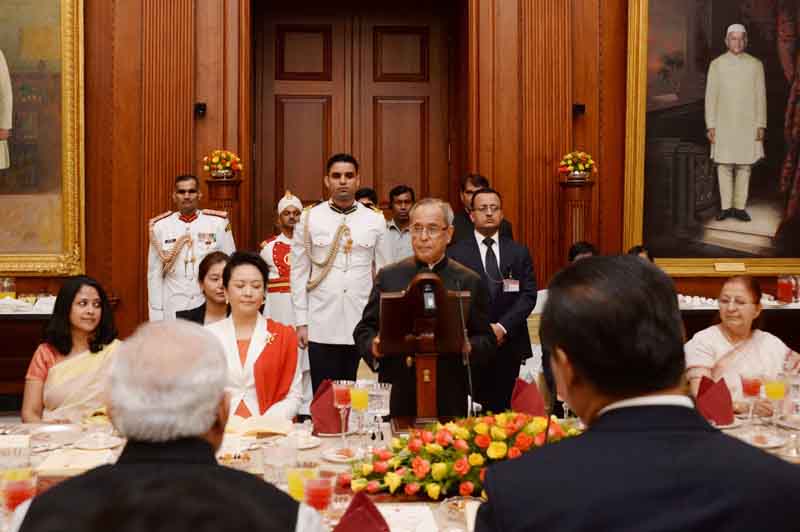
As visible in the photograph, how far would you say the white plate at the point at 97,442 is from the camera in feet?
10.6

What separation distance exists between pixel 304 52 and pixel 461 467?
22.6 ft

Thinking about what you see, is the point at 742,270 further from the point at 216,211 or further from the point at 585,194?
the point at 216,211

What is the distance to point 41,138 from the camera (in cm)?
790

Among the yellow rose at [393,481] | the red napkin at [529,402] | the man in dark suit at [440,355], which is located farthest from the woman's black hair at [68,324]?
the yellow rose at [393,481]

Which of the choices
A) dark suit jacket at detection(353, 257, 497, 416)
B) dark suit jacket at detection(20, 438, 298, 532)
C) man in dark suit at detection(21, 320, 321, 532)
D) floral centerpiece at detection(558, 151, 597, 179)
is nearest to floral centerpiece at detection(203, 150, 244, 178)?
floral centerpiece at detection(558, 151, 597, 179)

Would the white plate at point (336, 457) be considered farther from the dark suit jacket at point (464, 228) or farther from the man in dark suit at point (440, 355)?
the dark suit jacket at point (464, 228)

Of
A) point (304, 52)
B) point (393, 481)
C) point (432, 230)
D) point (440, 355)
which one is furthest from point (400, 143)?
point (393, 481)

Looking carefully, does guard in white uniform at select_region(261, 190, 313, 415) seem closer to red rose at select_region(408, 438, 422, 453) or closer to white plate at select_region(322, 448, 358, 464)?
white plate at select_region(322, 448, 358, 464)

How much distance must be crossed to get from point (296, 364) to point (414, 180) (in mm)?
5107

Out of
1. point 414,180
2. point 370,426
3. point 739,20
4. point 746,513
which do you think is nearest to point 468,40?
point 414,180

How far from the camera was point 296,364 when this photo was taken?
4129 millimetres

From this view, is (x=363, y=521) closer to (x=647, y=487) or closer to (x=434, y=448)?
(x=434, y=448)

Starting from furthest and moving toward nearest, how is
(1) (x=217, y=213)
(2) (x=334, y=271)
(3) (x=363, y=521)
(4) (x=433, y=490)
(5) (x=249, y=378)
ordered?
(1) (x=217, y=213), (2) (x=334, y=271), (5) (x=249, y=378), (4) (x=433, y=490), (3) (x=363, y=521)

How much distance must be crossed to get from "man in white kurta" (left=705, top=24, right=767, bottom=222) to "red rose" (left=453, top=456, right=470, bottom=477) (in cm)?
643
